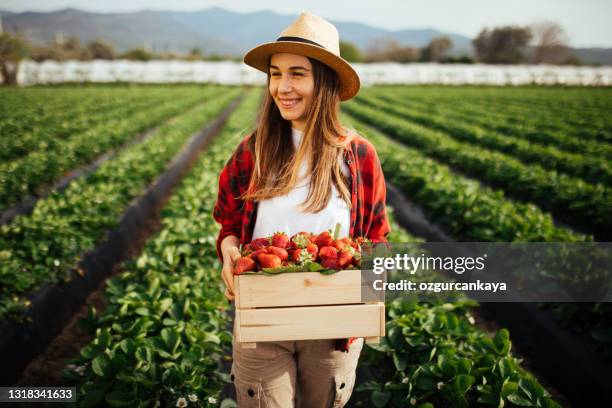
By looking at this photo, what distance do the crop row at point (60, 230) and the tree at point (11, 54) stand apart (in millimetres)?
47911

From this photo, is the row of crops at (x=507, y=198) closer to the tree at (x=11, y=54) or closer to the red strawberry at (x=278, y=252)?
the red strawberry at (x=278, y=252)

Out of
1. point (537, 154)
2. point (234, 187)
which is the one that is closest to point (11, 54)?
point (537, 154)

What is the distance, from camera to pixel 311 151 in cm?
180

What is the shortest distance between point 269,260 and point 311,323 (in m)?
0.29

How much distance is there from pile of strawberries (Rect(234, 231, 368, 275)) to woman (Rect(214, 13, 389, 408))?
96mm

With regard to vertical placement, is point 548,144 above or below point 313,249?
above

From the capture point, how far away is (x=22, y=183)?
6.27 meters

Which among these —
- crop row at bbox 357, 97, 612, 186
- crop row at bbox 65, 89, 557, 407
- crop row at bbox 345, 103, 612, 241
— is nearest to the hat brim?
crop row at bbox 65, 89, 557, 407

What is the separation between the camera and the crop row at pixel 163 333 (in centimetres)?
234

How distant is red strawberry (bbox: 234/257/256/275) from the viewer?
1443 millimetres

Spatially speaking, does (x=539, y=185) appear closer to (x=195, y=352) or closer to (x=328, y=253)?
(x=195, y=352)

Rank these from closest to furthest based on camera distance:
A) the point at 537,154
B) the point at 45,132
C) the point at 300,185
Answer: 1. the point at 300,185
2. the point at 537,154
3. the point at 45,132

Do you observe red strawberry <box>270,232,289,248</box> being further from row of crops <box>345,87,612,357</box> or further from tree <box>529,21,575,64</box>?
tree <box>529,21,575,64</box>

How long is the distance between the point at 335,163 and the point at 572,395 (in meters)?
2.89
